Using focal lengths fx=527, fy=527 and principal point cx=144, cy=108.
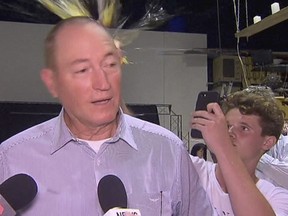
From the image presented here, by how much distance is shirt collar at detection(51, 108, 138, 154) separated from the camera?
106 centimetres

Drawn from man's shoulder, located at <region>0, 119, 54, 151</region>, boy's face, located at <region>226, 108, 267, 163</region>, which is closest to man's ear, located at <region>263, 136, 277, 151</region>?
boy's face, located at <region>226, 108, 267, 163</region>

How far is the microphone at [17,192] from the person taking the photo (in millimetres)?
900

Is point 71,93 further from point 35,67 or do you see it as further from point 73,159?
point 35,67

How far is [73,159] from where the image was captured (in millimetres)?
1055

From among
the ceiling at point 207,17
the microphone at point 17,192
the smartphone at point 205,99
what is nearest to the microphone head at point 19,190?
the microphone at point 17,192

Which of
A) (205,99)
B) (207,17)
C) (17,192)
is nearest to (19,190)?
(17,192)

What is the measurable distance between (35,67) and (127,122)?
4.88m

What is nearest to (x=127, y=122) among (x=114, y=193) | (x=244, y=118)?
(x=114, y=193)

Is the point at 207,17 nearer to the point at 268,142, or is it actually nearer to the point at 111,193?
the point at 268,142

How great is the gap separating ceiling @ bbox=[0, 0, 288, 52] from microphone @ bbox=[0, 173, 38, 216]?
12.8 ft

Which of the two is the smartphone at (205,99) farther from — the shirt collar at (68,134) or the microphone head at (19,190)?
the microphone head at (19,190)

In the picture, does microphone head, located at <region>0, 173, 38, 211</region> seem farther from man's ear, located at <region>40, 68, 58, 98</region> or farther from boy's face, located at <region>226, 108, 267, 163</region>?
boy's face, located at <region>226, 108, 267, 163</region>

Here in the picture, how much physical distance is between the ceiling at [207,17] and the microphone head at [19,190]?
389cm

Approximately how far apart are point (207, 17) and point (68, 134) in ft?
16.8
